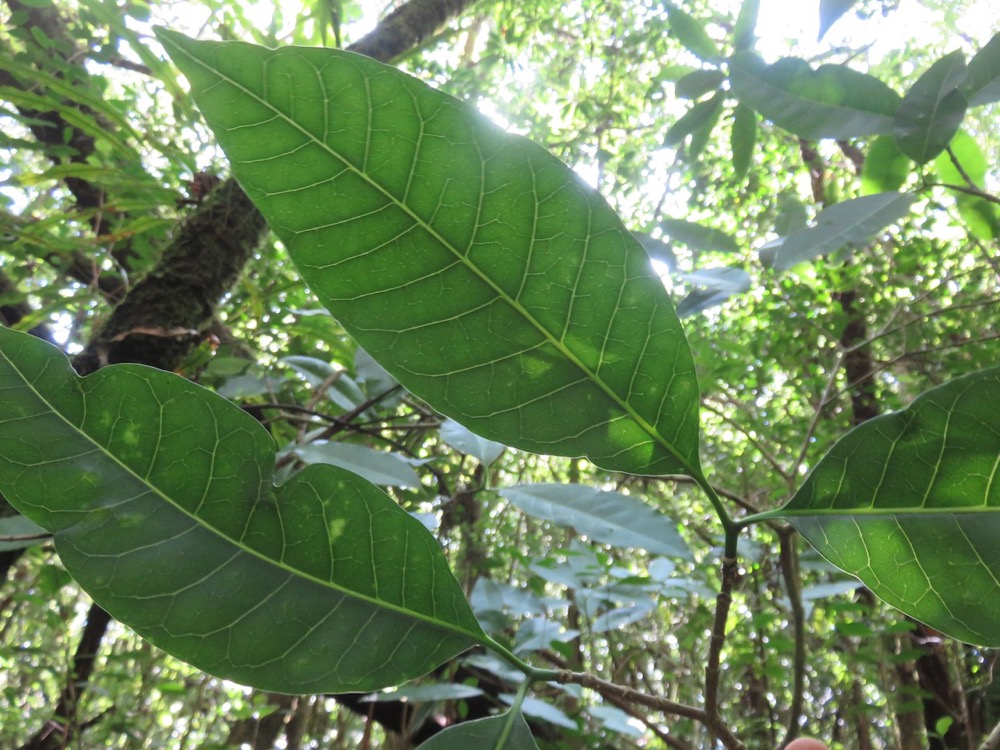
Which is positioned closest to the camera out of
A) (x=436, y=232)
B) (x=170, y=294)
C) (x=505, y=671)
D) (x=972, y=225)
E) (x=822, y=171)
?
(x=436, y=232)

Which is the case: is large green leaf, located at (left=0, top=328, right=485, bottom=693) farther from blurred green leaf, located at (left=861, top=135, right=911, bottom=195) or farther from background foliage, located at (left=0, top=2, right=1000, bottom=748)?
blurred green leaf, located at (left=861, top=135, right=911, bottom=195)

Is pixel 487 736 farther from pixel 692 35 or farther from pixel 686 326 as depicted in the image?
pixel 686 326

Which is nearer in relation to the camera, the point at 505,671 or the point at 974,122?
the point at 505,671

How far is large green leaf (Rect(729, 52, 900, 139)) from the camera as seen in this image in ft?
2.69

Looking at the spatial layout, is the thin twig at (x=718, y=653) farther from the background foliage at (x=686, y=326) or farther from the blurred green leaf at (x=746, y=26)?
the blurred green leaf at (x=746, y=26)

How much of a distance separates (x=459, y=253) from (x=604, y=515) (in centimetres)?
58

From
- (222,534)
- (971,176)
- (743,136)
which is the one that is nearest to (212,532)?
(222,534)

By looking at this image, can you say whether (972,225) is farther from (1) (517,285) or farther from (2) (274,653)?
(2) (274,653)

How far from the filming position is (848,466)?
1.20 feet

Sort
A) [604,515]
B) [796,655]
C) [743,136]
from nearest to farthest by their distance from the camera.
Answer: [796,655] → [604,515] → [743,136]

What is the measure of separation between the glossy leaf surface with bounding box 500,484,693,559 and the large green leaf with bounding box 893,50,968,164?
0.55m

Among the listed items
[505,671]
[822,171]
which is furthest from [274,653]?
[822,171]

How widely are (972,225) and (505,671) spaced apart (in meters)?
1.11

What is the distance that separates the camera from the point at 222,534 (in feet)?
1.23
